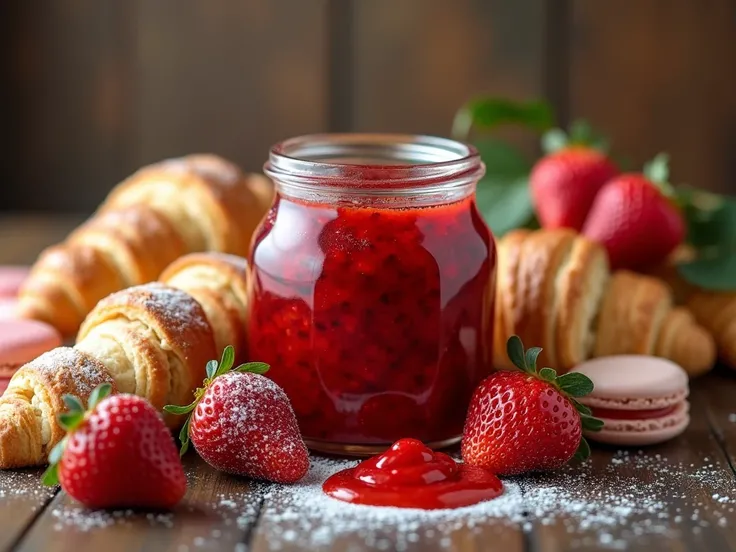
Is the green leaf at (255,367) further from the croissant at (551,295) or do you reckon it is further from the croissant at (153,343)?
the croissant at (551,295)

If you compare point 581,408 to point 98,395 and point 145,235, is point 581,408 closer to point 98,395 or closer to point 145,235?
point 98,395

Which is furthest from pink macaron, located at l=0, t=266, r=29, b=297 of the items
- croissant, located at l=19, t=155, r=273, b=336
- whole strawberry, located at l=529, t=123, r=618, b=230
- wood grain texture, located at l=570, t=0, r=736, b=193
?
wood grain texture, located at l=570, t=0, r=736, b=193

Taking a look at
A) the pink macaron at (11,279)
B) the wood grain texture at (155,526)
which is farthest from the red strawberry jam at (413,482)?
the pink macaron at (11,279)

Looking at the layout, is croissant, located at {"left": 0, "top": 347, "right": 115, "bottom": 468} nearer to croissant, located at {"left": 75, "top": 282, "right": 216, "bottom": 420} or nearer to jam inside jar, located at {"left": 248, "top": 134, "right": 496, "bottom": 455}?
croissant, located at {"left": 75, "top": 282, "right": 216, "bottom": 420}

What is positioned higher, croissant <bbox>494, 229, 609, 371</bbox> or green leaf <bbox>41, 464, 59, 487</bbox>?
croissant <bbox>494, 229, 609, 371</bbox>

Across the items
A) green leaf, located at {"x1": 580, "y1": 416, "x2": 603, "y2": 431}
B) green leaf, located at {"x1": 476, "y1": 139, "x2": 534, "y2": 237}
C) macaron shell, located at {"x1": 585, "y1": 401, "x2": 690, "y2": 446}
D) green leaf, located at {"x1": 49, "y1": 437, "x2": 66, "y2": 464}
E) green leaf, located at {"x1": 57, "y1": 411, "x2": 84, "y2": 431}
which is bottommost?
macaron shell, located at {"x1": 585, "y1": 401, "x2": 690, "y2": 446}

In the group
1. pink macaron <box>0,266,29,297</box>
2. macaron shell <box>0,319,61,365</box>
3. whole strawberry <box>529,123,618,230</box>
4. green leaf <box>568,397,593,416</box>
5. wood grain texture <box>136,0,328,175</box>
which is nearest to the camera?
green leaf <box>568,397,593,416</box>
